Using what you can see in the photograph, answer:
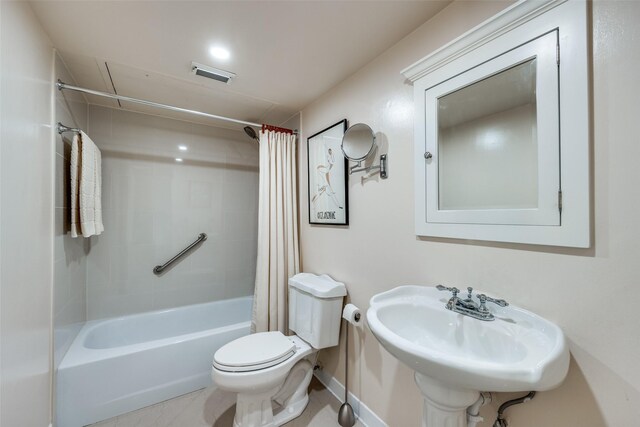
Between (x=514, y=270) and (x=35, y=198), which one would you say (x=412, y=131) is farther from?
(x=35, y=198)

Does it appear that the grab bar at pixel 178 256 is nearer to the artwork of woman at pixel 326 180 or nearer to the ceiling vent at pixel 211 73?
the artwork of woman at pixel 326 180

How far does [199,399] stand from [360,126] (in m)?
2.22

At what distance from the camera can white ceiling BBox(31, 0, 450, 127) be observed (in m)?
1.17

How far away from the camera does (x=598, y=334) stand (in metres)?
0.77

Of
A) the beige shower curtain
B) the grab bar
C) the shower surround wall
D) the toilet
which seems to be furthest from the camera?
the grab bar

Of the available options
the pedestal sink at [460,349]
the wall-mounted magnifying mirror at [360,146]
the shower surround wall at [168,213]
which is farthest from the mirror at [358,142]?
the shower surround wall at [168,213]

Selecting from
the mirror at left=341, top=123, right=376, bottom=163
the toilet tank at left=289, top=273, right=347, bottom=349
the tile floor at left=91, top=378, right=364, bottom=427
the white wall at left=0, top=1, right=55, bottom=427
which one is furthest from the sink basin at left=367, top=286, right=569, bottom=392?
the white wall at left=0, top=1, right=55, bottom=427

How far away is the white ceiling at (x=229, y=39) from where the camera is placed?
46.3 inches

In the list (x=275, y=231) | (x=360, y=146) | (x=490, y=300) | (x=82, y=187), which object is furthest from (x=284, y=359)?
(x=82, y=187)

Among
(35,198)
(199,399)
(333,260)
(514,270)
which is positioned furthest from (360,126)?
(199,399)

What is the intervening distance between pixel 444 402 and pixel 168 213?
8.57ft

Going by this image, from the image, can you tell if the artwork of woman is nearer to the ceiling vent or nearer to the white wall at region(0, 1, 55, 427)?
the ceiling vent

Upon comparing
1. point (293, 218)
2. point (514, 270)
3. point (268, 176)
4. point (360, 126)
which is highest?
point (360, 126)

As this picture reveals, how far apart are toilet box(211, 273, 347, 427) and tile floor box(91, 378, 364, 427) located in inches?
4.0
